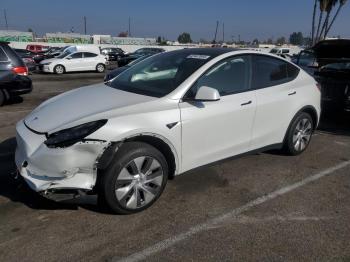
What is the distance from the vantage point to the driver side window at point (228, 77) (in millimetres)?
4125

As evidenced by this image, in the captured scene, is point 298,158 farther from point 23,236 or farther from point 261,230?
point 23,236

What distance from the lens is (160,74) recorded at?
177 inches

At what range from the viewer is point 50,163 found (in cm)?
331

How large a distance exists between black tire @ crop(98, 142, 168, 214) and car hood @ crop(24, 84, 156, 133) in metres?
0.45

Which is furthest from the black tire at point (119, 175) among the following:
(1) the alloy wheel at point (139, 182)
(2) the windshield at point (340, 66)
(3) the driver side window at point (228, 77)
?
(2) the windshield at point (340, 66)

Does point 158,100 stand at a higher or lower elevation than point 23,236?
higher

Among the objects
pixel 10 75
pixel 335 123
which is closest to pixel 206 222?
pixel 335 123

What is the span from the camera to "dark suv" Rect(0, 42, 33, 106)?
31.2ft

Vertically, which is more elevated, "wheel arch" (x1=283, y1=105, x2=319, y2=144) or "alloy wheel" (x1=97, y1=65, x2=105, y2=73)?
"wheel arch" (x1=283, y1=105, x2=319, y2=144)

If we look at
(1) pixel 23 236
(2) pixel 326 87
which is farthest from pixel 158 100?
(2) pixel 326 87

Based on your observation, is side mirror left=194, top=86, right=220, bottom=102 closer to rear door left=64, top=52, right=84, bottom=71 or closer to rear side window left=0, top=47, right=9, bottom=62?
rear side window left=0, top=47, right=9, bottom=62

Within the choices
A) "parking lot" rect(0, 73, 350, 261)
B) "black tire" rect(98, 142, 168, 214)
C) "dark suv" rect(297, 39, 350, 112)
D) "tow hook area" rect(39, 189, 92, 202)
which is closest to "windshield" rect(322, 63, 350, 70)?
"dark suv" rect(297, 39, 350, 112)

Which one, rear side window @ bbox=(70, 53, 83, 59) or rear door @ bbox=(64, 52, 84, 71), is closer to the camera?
rear door @ bbox=(64, 52, 84, 71)

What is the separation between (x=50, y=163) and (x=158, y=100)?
4.03 feet
